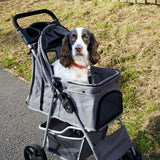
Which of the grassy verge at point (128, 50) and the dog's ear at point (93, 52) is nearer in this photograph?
the dog's ear at point (93, 52)

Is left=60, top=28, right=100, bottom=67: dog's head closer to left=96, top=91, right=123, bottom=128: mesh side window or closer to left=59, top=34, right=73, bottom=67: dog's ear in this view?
left=59, top=34, right=73, bottom=67: dog's ear

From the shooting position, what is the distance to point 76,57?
3133 mm

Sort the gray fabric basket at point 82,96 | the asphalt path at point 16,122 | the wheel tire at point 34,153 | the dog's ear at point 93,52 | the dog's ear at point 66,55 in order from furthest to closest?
the asphalt path at point 16,122 < the dog's ear at point 93,52 < the dog's ear at point 66,55 < the wheel tire at point 34,153 < the gray fabric basket at point 82,96

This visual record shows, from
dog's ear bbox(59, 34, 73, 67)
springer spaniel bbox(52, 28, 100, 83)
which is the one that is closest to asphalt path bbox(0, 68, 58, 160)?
springer spaniel bbox(52, 28, 100, 83)

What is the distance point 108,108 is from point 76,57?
33.0 inches

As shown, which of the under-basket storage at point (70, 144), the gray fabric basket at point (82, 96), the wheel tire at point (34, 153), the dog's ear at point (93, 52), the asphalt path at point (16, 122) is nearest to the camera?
the gray fabric basket at point (82, 96)

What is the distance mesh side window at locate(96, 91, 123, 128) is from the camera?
8.15 feet

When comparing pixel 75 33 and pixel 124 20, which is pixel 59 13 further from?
pixel 75 33

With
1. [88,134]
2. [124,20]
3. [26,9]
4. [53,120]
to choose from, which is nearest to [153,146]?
[88,134]

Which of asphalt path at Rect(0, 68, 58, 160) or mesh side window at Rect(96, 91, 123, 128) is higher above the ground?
mesh side window at Rect(96, 91, 123, 128)

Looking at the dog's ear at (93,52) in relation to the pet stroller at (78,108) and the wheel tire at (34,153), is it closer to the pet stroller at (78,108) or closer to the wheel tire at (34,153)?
the pet stroller at (78,108)

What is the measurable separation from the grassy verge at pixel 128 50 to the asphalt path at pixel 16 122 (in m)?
0.46

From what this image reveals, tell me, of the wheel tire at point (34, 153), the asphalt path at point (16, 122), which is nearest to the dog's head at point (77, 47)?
the wheel tire at point (34, 153)

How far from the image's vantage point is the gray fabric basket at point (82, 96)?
2414 millimetres
